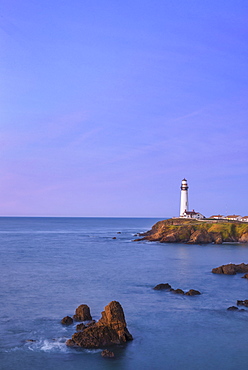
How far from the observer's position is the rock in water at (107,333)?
26.3 metres

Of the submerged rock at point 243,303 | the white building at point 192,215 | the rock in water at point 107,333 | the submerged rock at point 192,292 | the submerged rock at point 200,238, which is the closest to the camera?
the rock in water at point 107,333

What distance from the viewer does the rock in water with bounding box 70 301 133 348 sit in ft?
86.4

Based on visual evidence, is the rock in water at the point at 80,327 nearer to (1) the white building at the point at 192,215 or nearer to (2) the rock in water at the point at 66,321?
(2) the rock in water at the point at 66,321

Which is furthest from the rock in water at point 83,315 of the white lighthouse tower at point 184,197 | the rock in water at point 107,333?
the white lighthouse tower at point 184,197

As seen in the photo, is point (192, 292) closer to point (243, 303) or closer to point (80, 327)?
point (243, 303)

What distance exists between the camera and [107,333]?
26.8 metres

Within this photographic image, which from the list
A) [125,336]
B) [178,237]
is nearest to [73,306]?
[125,336]

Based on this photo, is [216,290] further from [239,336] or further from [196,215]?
[196,215]

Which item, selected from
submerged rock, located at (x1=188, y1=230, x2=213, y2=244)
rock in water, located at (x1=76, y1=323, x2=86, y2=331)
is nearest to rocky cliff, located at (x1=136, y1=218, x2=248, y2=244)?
submerged rock, located at (x1=188, y1=230, x2=213, y2=244)

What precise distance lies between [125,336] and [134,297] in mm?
13409

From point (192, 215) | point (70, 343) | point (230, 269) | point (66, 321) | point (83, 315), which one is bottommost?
point (70, 343)

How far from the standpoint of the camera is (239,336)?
29219 millimetres

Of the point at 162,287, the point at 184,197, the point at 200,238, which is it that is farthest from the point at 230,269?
the point at 184,197

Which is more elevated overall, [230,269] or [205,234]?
[205,234]
